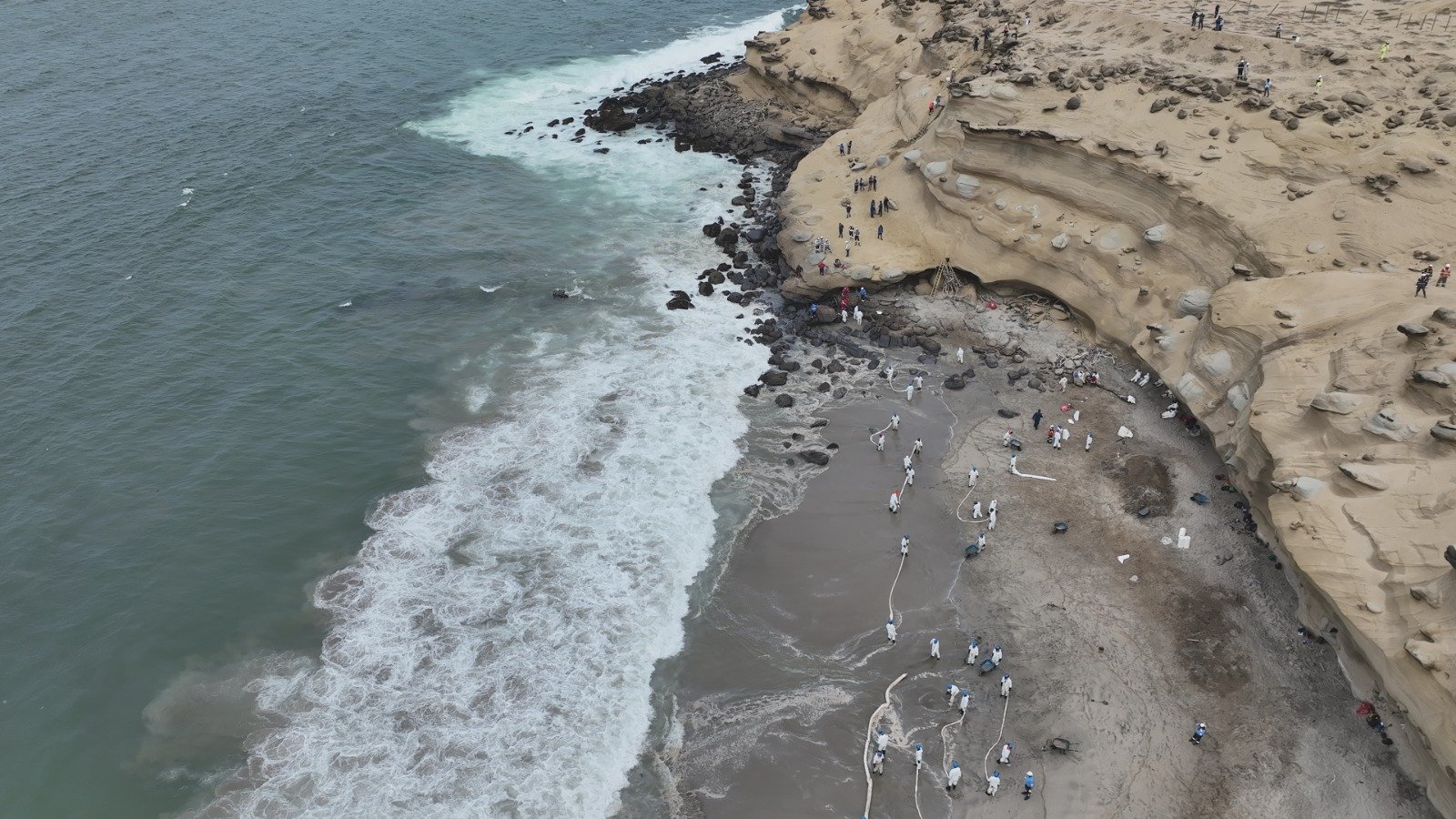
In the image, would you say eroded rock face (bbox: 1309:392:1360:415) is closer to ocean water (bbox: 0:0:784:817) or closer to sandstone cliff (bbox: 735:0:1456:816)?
sandstone cliff (bbox: 735:0:1456:816)

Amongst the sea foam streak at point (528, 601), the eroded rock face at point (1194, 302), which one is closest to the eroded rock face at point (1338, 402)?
the eroded rock face at point (1194, 302)

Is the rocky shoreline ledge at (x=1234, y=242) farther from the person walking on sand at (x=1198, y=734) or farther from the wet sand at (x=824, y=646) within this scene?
the wet sand at (x=824, y=646)

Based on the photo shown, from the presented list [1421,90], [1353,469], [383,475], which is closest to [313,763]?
[383,475]

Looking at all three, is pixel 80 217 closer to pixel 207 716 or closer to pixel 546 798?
pixel 207 716

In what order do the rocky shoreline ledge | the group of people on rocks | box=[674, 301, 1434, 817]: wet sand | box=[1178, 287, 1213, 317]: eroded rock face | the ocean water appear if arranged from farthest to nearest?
box=[1178, 287, 1213, 317]: eroded rock face → the group of people on rocks → the ocean water → the rocky shoreline ledge → box=[674, 301, 1434, 817]: wet sand

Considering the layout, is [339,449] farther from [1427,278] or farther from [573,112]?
[573,112]

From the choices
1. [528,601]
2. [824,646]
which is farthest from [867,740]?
[528,601]

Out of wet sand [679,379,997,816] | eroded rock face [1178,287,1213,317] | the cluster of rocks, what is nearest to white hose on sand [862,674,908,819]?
wet sand [679,379,997,816]
